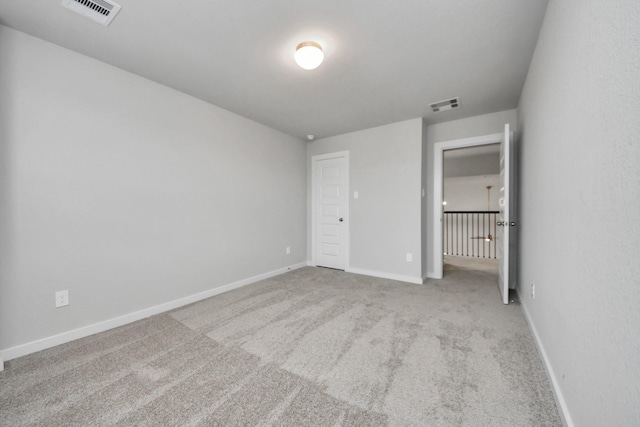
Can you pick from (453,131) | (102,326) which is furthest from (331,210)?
(102,326)

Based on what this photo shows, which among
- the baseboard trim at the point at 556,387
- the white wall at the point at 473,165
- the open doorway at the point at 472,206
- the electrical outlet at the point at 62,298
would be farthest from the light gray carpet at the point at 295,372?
the white wall at the point at 473,165

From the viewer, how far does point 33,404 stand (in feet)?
4.49

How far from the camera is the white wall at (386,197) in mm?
3578

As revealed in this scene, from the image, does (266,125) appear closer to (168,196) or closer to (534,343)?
(168,196)

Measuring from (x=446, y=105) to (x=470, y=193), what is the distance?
5.30m

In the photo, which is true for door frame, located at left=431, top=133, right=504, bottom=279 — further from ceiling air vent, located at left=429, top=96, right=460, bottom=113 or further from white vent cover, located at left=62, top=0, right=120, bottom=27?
white vent cover, located at left=62, top=0, right=120, bottom=27

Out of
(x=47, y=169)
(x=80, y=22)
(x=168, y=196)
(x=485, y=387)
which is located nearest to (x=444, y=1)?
(x=485, y=387)

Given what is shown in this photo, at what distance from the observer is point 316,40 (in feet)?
6.32

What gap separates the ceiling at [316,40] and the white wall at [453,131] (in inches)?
18.5

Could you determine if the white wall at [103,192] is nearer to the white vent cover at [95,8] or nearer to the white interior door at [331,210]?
the white vent cover at [95,8]

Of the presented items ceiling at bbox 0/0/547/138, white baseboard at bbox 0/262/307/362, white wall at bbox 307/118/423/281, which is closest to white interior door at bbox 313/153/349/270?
white wall at bbox 307/118/423/281

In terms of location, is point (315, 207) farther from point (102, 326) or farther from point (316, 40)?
point (102, 326)

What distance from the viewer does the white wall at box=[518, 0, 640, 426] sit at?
718 millimetres

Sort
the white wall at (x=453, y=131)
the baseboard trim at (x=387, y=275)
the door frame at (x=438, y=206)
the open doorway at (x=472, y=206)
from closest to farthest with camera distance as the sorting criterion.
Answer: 1. the white wall at (x=453, y=131)
2. the baseboard trim at (x=387, y=275)
3. the door frame at (x=438, y=206)
4. the open doorway at (x=472, y=206)
